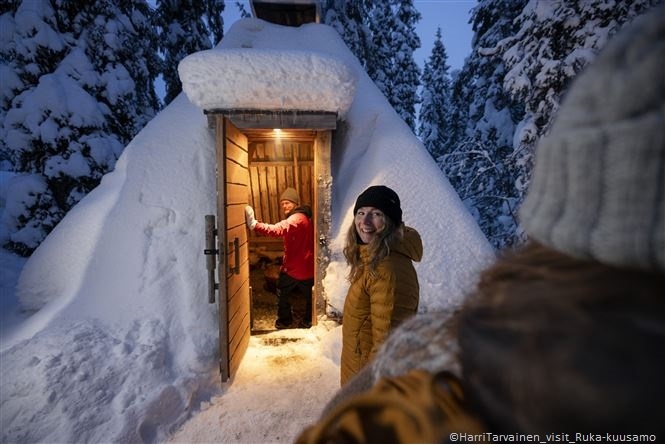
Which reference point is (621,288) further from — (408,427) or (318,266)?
(318,266)

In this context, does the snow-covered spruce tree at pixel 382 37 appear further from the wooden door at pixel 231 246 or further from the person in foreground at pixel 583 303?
the person in foreground at pixel 583 303

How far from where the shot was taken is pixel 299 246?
218 inches

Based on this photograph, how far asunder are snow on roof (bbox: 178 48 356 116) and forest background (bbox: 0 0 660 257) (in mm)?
3018

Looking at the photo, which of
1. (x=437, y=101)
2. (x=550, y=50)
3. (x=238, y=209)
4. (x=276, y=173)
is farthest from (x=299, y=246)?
(x=437, y=101)

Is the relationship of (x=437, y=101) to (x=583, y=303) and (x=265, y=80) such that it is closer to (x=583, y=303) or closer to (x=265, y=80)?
(x=265, y=80)

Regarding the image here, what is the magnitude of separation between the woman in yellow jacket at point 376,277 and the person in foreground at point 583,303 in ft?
5.26

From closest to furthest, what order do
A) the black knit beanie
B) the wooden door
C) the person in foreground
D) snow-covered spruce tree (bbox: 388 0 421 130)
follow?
1. the person in foreground
2. the black knit beanie
3. the wooden door
4. snow-covered spruce tree (bbox: 388 0 421 130)

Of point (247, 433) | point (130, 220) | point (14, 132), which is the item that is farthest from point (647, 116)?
point (14, 132)

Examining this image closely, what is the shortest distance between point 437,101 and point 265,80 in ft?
57.0

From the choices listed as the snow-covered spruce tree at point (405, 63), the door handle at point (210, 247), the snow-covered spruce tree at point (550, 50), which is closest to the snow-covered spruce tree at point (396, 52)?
the snow-covered spruce tree at point (405, 63)

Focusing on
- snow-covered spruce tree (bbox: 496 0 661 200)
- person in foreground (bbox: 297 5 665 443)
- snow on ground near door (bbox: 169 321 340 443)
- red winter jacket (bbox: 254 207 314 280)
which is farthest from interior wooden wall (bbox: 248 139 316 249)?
person in foreground (bbox: 297 5 665 443)

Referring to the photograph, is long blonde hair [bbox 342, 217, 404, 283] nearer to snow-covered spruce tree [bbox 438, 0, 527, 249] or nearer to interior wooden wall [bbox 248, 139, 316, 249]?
interior wooden wall [bbox 248, 139, 316, 249]

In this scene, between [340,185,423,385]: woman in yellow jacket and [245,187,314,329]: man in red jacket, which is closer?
[340,185,423,385]: woman in yellow jacket

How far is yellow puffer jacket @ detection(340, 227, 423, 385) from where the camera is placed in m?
2.23
